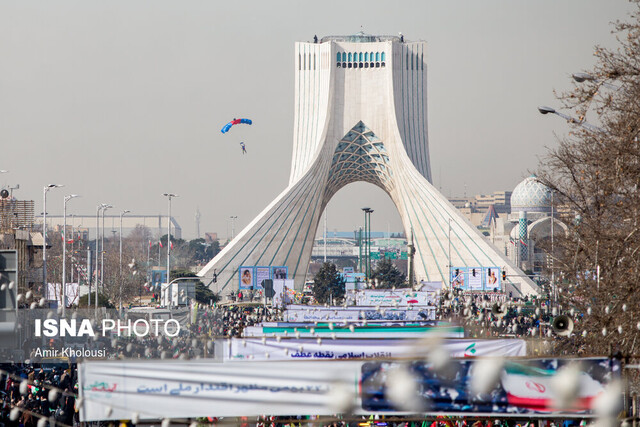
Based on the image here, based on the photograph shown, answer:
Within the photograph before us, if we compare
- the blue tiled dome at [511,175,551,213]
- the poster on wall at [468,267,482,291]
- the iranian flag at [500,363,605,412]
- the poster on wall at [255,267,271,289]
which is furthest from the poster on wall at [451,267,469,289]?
the blue tiled dome at [511,175,551,213]

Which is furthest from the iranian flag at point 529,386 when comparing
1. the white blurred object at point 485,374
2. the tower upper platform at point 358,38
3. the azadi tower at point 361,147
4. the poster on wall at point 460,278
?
the tower upper platform at point 358,38

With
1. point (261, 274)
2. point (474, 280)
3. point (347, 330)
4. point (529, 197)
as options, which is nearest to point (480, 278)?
point (474, 280)

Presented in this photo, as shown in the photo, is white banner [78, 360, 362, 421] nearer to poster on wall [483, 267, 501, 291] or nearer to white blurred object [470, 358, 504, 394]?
white blurred object [470, 358, 504, 394]

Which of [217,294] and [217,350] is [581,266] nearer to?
[217,350]

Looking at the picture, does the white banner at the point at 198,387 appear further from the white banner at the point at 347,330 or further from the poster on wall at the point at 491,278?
the poster on wall at the point at 491,278

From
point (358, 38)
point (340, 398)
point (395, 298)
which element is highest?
point (358, 38)

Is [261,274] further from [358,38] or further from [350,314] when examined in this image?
[358,38]

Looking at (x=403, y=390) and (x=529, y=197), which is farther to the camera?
(x=529, y=197)
